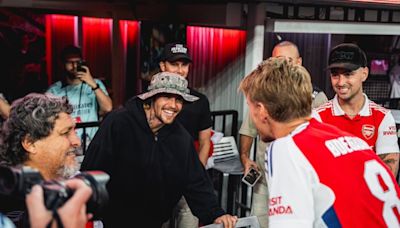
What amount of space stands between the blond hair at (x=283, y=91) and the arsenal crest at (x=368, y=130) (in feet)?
5.67

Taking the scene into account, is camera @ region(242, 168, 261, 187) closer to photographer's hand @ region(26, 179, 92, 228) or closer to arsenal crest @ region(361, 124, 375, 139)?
arsenal crest @ region(361, 124, 375, 139)

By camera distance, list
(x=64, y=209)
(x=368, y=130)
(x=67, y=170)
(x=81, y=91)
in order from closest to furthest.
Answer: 1. (x=64, y=209)
2. (x=67, y=170)
3. (x=368, y=130)
4. (x=81, y=91)

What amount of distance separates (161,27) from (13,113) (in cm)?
448

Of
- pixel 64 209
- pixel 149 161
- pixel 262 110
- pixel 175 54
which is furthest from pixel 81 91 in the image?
pixel 64 209

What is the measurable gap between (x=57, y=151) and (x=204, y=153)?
6.56 feet

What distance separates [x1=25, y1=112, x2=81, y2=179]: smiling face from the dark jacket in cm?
43

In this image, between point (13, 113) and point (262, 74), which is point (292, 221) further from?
point (13, 113)

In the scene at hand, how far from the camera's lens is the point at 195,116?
4.22 metres

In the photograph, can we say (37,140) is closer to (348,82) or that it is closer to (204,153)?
(204,153)

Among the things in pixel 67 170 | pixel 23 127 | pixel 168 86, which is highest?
pixel 168 86

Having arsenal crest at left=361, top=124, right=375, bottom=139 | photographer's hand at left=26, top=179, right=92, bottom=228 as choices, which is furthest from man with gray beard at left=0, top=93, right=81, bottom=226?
arsenal crest at left=361, top=124, right=375, bottom=139

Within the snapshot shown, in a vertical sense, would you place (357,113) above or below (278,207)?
above

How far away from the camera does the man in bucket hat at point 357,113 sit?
3707mm

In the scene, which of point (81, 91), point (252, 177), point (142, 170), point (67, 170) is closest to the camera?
point (67, 170)
